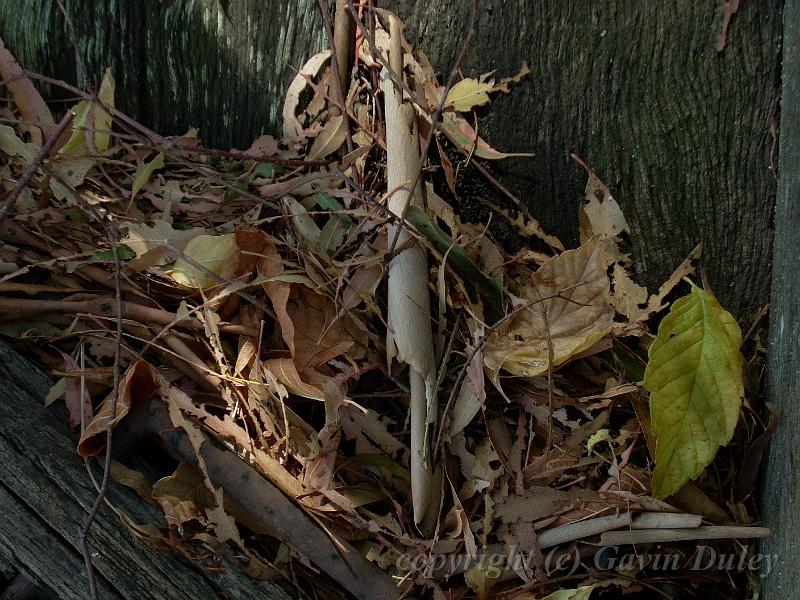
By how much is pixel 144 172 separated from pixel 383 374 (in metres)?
0.64

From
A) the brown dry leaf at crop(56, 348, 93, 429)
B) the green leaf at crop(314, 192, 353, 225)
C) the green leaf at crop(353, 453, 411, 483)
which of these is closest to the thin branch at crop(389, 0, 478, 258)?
the green leaf at crop(314, 192, 353, 225)

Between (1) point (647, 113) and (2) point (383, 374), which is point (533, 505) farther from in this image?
(1) point (647, 113)

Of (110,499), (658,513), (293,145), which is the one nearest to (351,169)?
(293,145)

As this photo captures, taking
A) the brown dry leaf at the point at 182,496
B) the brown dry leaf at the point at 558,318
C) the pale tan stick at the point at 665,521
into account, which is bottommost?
the pale tan stick at the point at 665,521

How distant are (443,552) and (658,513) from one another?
0.37 meters

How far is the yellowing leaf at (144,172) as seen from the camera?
4.60ft

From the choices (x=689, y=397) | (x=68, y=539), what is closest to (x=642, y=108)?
(x=689, y=397)

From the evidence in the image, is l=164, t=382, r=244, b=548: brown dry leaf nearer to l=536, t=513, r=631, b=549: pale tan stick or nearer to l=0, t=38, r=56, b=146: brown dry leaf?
l=536, t=513, r=631, b=549: pale tan stick

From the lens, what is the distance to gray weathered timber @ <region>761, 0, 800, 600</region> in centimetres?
115

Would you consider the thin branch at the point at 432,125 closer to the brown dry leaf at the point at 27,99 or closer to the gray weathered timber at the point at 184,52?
the gray weathered timber at the point at 184,52

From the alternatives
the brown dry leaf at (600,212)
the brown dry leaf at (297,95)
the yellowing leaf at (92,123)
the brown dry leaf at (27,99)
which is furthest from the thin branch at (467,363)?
the brown dry leaf at (27,99)

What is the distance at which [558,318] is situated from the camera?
1.26 m

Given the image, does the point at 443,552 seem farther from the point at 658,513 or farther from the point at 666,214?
the point at 666,214

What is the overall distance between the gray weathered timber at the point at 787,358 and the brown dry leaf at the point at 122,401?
3.56 feet
